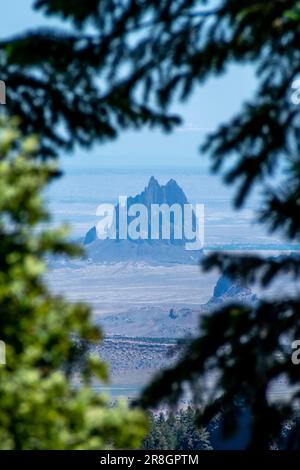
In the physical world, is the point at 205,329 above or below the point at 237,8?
below

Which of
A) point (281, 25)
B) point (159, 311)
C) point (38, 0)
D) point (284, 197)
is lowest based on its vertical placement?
point (284, 197)

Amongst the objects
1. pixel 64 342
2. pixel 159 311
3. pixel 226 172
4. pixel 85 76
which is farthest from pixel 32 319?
pixel 159 311

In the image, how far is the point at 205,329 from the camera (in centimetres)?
708

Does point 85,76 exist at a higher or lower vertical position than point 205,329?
higher

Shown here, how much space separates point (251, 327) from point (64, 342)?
153 centimetres

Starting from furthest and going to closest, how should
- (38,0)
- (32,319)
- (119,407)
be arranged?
(38,0) < (119,407) < (32,319)

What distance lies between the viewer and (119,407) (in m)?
6.70

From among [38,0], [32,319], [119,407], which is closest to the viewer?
[32,319]

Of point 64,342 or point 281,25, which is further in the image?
point 281,25

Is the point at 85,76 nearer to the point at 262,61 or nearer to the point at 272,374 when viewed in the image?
the point at 262,61

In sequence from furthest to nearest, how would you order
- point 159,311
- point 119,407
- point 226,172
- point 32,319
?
point 159,311
point 226,172
point 119,407
point 32,319

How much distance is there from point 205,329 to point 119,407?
0.89 meters

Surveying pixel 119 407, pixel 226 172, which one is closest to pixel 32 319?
pixel 119 407

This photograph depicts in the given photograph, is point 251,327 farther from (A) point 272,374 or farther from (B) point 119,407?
(B) point 119,407
